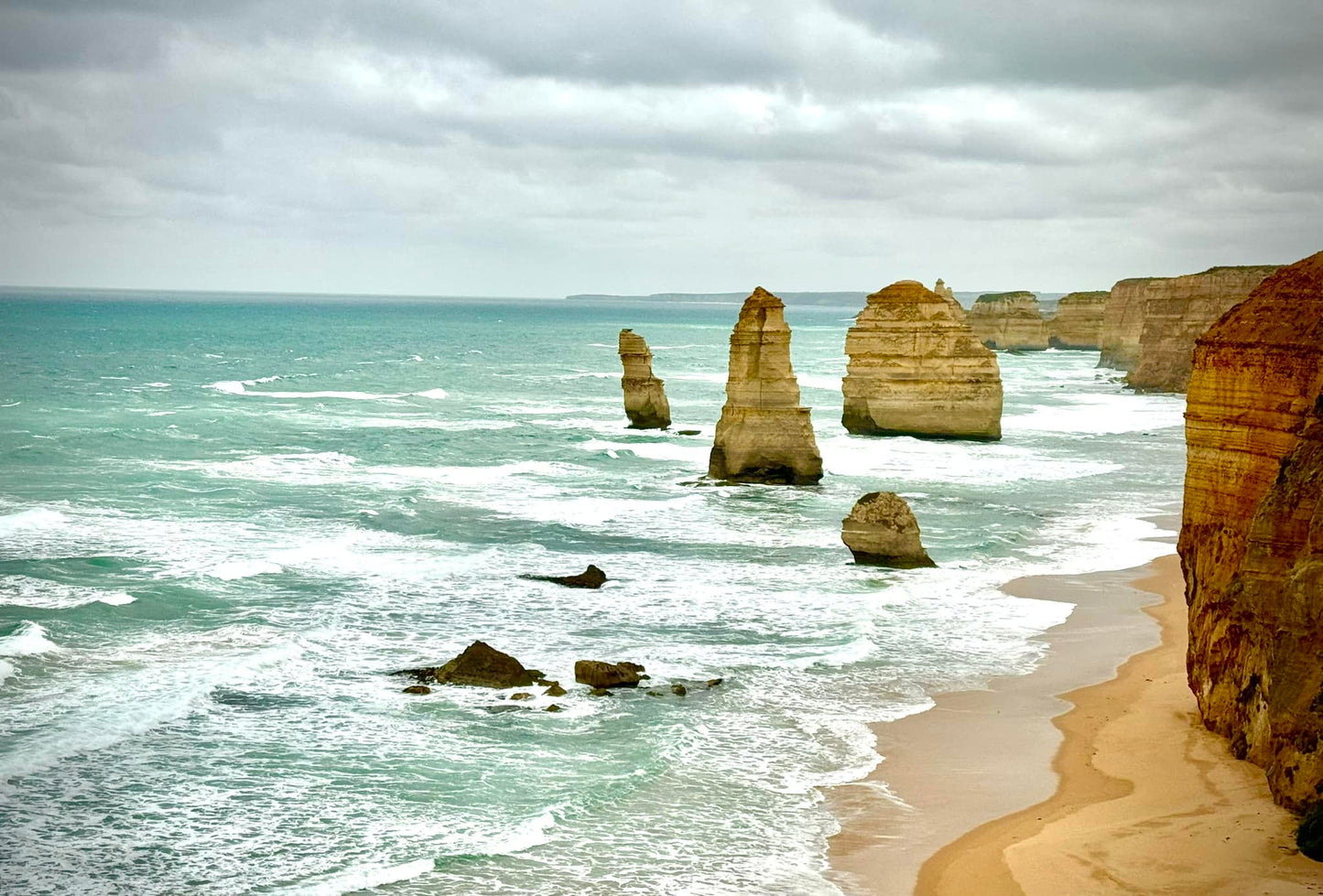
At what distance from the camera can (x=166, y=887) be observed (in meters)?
13.0

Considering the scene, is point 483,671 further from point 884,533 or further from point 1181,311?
point 1181,311

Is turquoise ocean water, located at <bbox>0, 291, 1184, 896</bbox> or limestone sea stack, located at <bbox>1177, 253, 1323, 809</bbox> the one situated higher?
limestone sea stack, located at <bbox>1177, 253, 1323, 809</bbox>

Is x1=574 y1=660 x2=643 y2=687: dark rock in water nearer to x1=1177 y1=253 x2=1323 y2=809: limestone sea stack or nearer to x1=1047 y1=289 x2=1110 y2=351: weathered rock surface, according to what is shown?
x1=1177 y1=253 x2=1323 y2=809: limestone sea stack

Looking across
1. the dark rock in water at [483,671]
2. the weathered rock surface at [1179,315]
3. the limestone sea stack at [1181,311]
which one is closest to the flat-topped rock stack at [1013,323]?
the limestone sea stack at [1181,311]

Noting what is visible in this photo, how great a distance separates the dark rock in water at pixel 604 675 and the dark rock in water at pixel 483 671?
0.74 metres

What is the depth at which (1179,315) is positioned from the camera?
73125 mm

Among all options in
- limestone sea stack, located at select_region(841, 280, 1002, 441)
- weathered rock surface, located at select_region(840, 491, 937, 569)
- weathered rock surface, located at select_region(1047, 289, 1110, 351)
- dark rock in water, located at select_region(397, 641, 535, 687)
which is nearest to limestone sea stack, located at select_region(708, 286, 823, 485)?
limestone sea stack, located at select_region(841, 280, 1002, 441)

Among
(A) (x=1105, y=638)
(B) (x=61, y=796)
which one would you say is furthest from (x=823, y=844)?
(A) (x=1105, y=638)

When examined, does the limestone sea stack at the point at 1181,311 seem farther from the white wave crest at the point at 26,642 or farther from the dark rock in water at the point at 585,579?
the white wave crest at the point at 26,642

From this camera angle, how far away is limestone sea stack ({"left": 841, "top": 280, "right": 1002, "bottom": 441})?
5091cm

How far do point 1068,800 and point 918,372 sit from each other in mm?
37511

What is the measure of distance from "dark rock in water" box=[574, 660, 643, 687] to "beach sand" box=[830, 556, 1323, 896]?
384cm

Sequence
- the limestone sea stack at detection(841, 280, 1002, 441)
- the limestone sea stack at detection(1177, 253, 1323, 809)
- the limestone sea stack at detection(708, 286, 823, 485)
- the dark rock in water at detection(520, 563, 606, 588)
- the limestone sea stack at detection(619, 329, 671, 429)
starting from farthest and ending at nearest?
the limestone sea stack at detection(619, 329, 671, 429)
the limestone sea stack at detection(841, 280, 1002, 441)
the limestone sea stack at detection(708, 286, 823, 485)
the dark rock in water at detection(520, 563, 606, 588)
the limestone sea stack at detection(1177, 253, 1323, 809)

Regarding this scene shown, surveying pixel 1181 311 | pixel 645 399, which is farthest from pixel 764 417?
pixel 1181 311
